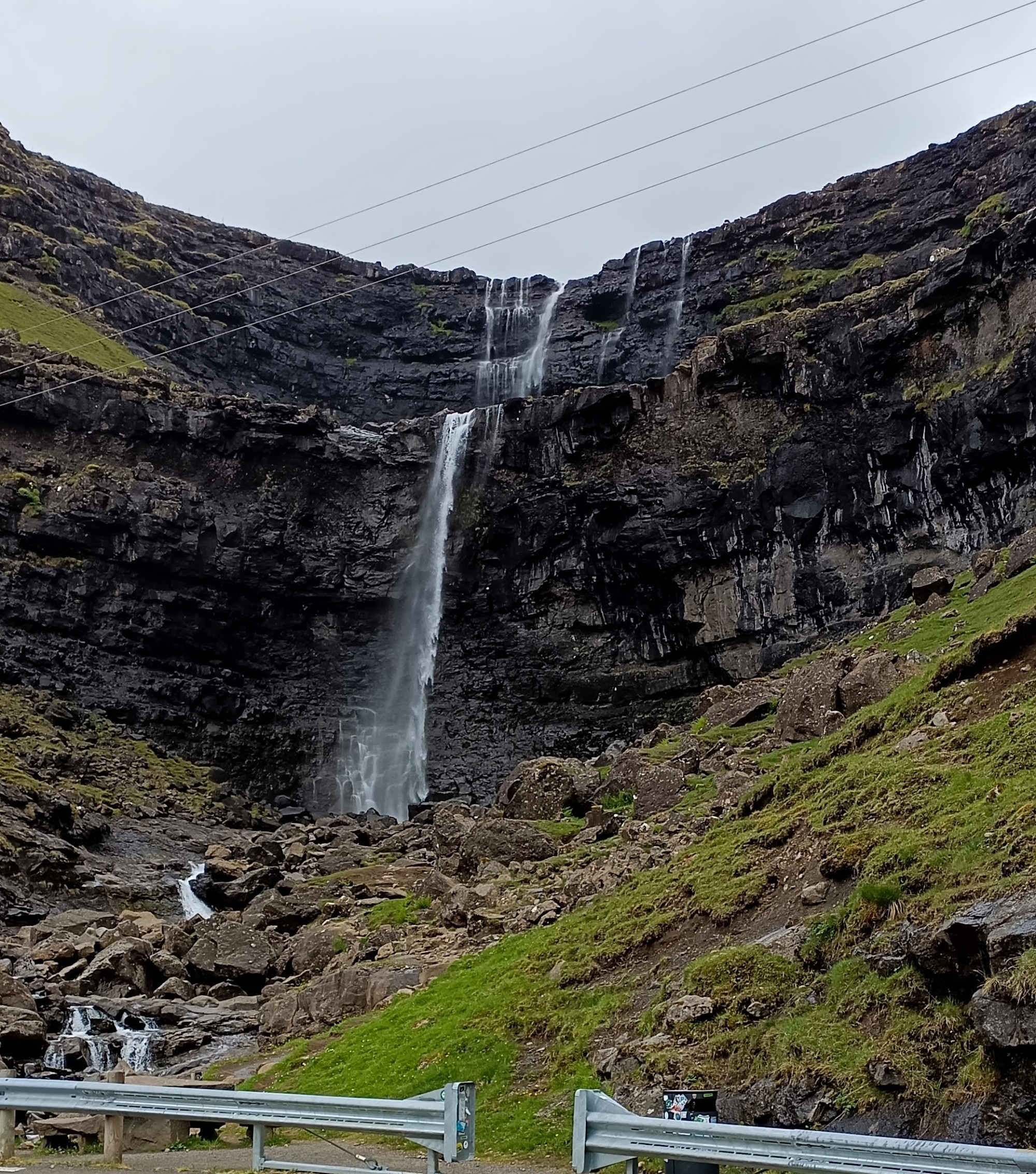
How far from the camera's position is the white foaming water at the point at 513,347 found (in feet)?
269

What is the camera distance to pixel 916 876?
11.2 m

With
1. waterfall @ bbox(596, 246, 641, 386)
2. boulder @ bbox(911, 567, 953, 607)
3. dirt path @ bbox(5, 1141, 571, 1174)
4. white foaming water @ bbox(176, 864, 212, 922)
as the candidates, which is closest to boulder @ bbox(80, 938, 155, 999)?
white foaming water @ bbox(176, 864, 212, 922)

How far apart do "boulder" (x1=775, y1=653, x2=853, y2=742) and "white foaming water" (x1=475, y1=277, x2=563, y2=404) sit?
54974mm

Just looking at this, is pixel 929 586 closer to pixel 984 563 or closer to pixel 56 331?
pixel 984 563

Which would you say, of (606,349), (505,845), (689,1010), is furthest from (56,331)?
(689,1010)

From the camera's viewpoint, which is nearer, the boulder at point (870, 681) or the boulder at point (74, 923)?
the boulder at point (870, 681)

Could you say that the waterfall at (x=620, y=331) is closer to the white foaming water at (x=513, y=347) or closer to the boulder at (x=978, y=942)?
the white foaming water at (x=513, y=347)

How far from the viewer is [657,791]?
89.7 feet

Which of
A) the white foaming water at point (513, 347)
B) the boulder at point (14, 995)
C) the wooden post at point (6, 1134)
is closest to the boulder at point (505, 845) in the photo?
the boulder at point (14, 995)

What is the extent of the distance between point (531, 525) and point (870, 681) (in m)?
37.6

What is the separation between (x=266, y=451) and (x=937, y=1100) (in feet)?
197

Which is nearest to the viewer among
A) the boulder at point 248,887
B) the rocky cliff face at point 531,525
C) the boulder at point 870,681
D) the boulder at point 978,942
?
the boulder at point 978,942

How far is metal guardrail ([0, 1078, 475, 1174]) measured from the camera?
23.1 feet

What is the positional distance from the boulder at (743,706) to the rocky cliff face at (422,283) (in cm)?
3840
